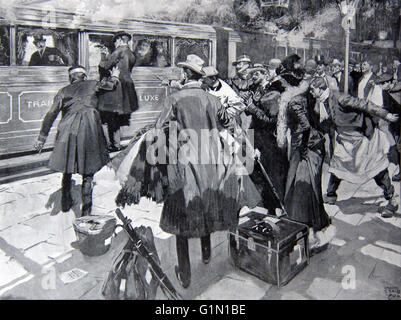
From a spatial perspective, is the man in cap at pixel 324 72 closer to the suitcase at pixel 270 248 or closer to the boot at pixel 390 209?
the boot at pixel 390 209

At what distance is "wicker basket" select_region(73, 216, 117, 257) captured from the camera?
2.92 m

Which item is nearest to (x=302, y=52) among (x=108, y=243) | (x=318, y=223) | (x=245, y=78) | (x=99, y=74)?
(x=245, y=78)

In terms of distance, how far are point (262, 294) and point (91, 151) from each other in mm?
1826

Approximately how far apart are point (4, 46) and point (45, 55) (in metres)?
0.36

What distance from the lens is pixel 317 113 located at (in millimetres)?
3238

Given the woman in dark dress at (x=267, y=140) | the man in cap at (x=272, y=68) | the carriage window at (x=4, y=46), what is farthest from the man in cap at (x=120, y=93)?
the man in cap at (x=272, y=68)

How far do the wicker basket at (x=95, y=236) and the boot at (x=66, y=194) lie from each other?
0.99 ft

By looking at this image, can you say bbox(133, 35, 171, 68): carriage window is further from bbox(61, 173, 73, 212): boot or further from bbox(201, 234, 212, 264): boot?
bbox(201, 234, 212, 264): boot

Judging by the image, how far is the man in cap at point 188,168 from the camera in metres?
2.65

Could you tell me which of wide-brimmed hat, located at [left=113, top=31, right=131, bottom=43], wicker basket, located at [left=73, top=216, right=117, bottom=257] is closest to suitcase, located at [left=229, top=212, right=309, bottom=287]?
wicker basket, located at [left=73, top=216, right=117, bottom=257]

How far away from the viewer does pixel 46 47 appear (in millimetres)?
3291

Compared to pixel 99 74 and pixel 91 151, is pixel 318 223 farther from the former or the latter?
pixel 99 74

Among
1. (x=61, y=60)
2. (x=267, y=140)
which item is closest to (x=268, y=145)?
(x=267, y=140)
